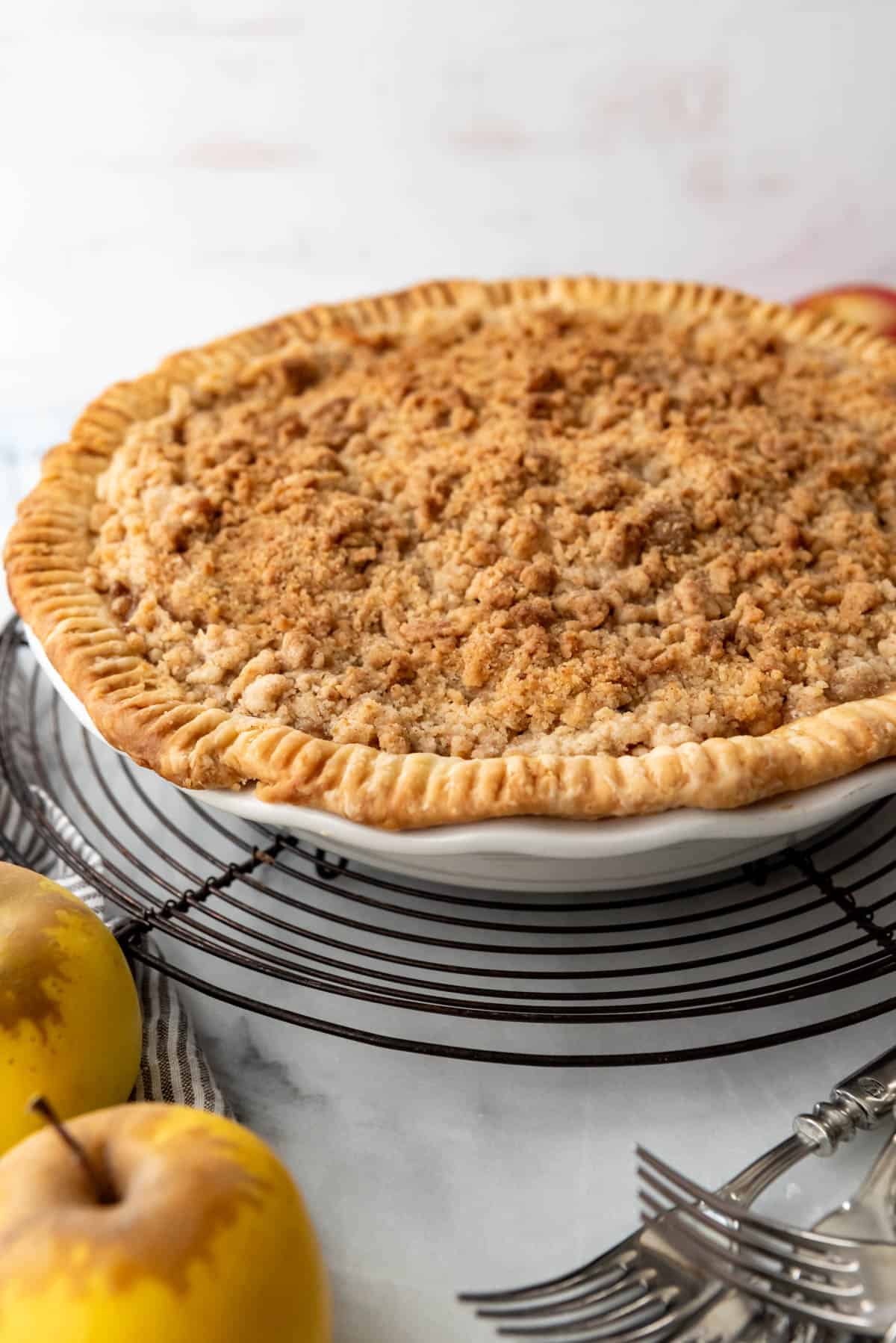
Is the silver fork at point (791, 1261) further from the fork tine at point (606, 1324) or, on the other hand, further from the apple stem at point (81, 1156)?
the apple stem at point (81, 1156)

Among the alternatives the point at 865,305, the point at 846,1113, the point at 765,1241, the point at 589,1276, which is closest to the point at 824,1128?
the point at 846,1113

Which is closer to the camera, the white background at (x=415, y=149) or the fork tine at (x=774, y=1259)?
the fork tine at (x=774, y=1259)

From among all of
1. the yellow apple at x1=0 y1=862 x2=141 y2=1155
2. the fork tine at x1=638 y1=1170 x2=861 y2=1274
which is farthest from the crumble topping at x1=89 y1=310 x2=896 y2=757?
the fork tine at x1=638 y1=1170 x2=861 y2=1274

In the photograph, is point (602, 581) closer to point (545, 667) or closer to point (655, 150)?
point (545, 667)

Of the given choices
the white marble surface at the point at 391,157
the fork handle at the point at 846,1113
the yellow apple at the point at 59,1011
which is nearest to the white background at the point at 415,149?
the white marble surface at the point at 391,157

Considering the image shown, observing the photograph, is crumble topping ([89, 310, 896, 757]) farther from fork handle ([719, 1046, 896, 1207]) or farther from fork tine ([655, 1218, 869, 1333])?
fork tine ([655, 1218, 869, 1333])

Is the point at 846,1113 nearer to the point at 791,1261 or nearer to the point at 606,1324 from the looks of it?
the point at 791,1261
